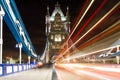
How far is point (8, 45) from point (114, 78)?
59.7 m

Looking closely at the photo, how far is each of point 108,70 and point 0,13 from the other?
13362mm

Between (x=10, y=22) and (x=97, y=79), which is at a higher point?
(x=10, y=22)

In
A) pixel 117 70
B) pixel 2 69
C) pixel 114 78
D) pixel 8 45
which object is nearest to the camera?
pixel 114 78

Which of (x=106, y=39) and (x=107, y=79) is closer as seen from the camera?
(x=107, y=79)

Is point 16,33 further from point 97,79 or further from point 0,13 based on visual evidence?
point 97,79

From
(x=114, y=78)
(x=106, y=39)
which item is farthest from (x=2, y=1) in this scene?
(x=114, y=78)

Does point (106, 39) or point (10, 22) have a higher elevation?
point (10, 22)

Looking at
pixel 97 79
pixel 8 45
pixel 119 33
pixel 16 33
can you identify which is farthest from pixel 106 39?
pixel 8 45

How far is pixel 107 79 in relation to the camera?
1662cm

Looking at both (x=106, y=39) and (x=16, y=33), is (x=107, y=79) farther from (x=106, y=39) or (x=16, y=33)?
(x=16, y=33)

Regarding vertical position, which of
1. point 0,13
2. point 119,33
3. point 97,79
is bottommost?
point 97,79

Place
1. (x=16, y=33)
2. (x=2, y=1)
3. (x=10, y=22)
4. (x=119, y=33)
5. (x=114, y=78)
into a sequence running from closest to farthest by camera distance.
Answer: (x=114, y=78) < (x=119, y=33) < (x=2, y=1) < (x=10, y=22) < (x=16, y=33)

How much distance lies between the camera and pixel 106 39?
99.6 feet

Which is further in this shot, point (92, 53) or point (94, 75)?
point (92, 53)
